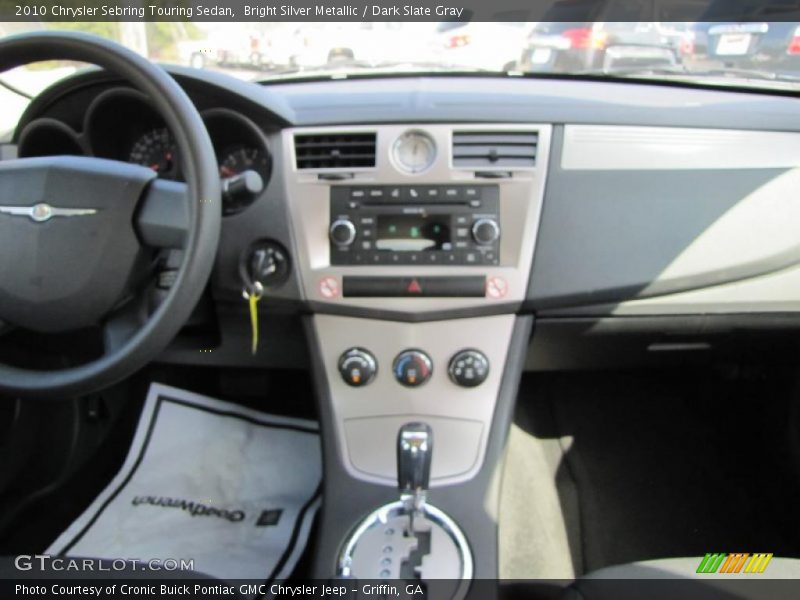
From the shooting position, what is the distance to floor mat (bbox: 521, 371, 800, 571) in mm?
1936

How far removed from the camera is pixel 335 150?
156 centimetres

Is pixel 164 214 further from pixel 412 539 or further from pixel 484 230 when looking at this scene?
pixel 412 539

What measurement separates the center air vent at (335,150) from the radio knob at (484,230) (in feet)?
0.86

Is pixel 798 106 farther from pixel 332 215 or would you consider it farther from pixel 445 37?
pixel 332 215

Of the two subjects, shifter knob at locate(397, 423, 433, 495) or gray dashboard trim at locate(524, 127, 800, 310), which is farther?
gray dashboard trim at locate(524, 127, 800, 310)

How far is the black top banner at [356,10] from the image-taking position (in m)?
1.56

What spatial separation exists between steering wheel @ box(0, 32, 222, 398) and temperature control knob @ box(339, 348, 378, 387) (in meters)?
0.48

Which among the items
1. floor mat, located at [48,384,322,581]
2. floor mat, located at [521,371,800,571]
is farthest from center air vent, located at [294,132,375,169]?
floor mat, located at [521,371,800,571]

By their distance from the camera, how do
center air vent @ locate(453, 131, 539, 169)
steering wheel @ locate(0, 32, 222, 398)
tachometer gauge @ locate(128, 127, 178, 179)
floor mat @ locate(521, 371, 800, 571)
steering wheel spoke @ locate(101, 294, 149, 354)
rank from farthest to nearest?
floor mat @ locate(521, 371, 800, 571), tachometer gauge @ locate(128, 127, 178, 179), center air vent @ locate(453, 131, 539, 169), steering wheel spoke @ locate(101, 294, 149, 354), steering wheel @ locate(0, 32, 222, 398)

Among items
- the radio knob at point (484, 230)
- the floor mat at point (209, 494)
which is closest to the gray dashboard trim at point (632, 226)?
the radio knob at point (484, 230)

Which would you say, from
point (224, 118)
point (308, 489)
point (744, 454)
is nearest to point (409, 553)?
point (308, 489)

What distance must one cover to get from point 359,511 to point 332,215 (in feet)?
2.14

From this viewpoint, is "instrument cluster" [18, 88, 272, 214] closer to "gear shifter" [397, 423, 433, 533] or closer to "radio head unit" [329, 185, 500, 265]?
"radio head unit" [329, 185, 500, 265]

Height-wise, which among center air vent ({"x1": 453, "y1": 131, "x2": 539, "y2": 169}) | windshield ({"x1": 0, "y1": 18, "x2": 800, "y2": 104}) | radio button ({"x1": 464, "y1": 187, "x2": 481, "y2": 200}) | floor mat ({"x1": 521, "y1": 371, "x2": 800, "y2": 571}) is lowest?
floor mat ({"x1": 521, "y1": 371, "x2": 800, "y2": 571})
